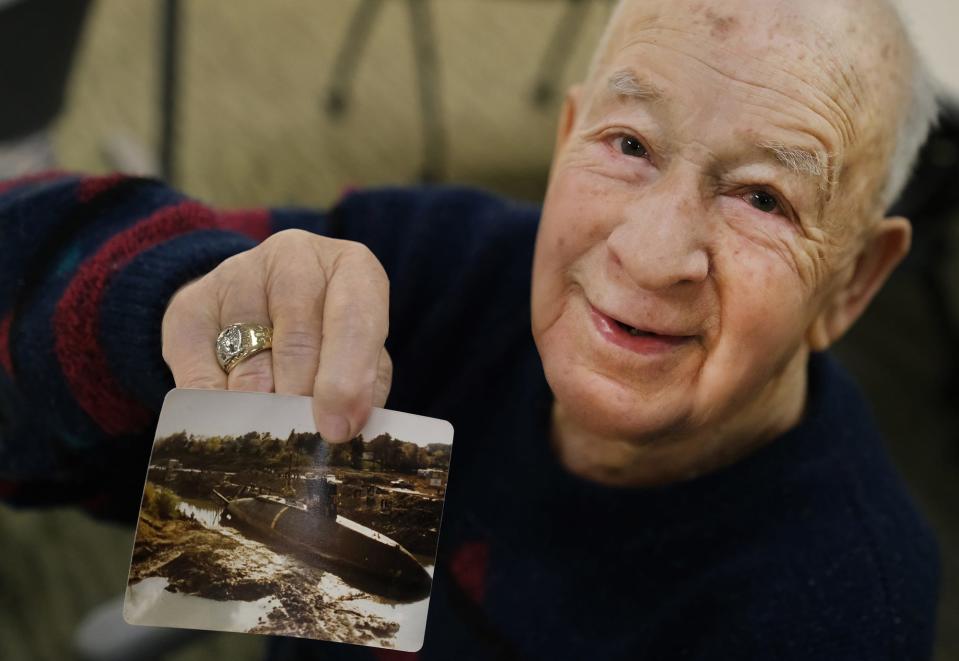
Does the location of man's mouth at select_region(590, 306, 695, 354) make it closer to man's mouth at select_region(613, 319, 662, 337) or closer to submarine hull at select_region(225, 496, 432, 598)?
man's mouth at select_region(613, 319, 662, 337)

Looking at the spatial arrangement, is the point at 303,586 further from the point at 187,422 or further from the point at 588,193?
the point at 588,193

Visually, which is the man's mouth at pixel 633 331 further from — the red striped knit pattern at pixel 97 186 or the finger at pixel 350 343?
the red striped knit pattern at pixel 97 186

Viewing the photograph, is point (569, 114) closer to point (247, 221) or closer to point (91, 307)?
point (247, 221)

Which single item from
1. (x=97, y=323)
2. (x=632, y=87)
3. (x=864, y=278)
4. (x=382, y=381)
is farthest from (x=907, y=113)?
(x=97, y=323)

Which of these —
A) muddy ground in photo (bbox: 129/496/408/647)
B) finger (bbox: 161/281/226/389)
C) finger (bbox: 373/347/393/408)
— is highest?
finger (bbox: 373/347/393/408)

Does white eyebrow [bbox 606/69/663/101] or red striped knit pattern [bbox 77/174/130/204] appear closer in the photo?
white eyebrow [bbox 606/69/663/101]

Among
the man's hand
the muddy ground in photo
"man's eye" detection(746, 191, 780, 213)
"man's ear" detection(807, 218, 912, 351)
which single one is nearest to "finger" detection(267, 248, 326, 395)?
the man's hand

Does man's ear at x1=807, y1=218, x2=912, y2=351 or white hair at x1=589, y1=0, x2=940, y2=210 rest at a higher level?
white hair at x1=589, y1=0, x2=940, y2=210
